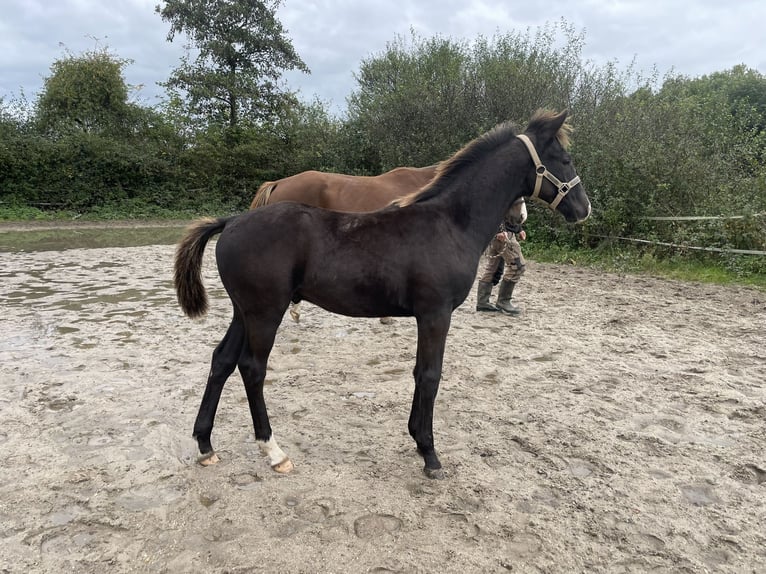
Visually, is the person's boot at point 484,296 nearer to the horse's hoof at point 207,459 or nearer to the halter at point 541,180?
the halter at point 541,180

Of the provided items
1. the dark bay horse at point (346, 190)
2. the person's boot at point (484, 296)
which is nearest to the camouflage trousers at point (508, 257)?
the person's boot at point (484, 296)

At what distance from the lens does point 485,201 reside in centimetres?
305

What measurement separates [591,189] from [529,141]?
8646mm

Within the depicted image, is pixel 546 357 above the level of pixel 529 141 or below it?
below

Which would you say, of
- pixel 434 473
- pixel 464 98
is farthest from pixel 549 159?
pixel 464 98

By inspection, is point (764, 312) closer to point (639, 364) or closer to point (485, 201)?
point (639, 364)

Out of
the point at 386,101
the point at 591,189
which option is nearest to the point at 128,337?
the point at 591,189

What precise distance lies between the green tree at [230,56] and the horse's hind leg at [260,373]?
76.7 feet

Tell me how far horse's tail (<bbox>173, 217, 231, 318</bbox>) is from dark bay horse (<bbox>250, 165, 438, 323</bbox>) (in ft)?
10.3

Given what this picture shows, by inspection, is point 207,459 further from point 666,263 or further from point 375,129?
point 375,129

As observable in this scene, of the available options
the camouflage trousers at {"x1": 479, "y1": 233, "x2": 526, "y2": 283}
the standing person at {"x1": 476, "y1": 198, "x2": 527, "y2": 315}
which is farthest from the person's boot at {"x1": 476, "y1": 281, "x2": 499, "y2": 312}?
the camouflage trousers at {"x1": 479, "y1": 233, "x2": 526, "y2": 283}

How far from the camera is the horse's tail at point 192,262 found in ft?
9.52

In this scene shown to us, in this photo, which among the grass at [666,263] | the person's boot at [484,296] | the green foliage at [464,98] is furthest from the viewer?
the green foliage at [464,98]

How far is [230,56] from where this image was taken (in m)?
23.9
